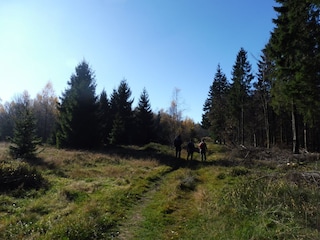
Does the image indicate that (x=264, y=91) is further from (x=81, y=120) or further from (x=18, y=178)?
(x=18, y=178)

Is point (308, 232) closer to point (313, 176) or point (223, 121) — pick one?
point (313, 176)

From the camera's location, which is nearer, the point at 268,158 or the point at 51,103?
the point at 268,158

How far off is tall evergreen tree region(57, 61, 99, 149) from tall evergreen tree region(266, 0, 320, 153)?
1985 cm

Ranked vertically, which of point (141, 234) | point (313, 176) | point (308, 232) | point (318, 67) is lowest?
point (141, 234)

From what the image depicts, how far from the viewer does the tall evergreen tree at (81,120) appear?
3388 centimetres

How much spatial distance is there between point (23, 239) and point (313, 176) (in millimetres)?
8489

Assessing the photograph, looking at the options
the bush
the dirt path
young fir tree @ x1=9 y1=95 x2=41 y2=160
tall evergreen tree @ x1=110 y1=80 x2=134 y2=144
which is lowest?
the dirt path

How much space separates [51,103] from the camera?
76.2 meters

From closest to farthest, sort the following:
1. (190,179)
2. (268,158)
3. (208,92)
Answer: (190,179)
(268,158)
(208,92)

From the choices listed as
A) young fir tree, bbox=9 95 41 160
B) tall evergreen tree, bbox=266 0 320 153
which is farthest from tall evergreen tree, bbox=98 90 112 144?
tall evergreen tree, bbox=266 0 320 153

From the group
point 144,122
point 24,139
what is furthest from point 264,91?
point 24,139

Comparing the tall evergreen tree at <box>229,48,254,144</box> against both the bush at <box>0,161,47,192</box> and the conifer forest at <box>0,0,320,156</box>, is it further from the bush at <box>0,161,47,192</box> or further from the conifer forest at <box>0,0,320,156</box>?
the bush at <box>0,161,47,192</box>

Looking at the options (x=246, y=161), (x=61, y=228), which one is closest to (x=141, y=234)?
(x=61, y=228)

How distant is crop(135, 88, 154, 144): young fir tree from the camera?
4738cm
